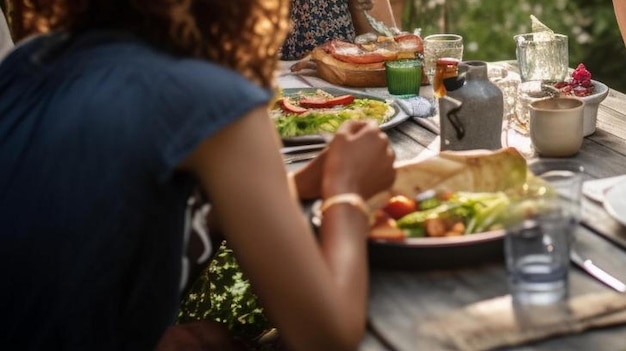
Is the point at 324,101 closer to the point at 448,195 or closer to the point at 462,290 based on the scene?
the point at 448,195

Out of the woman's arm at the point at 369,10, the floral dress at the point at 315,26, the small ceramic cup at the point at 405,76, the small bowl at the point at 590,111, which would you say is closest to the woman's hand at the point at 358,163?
the small bowl at the point at 590,111

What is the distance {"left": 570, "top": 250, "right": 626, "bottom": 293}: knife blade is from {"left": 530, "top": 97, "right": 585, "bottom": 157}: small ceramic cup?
51 cm

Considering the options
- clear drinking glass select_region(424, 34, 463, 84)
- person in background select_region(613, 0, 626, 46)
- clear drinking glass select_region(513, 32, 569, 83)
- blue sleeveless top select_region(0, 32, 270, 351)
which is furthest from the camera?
person in background select_region(613, 0, 626, 46)

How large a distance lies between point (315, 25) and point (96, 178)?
215cm

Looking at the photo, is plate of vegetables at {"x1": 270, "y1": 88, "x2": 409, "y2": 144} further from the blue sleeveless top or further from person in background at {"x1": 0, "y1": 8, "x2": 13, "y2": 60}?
the blue sleeveless top

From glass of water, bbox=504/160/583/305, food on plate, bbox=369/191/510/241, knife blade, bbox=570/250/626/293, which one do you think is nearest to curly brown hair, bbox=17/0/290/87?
food on plate, bbox=369/191/510/241

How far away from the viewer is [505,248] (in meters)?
1.54

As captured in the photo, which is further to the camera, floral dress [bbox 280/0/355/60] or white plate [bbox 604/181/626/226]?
floral dress [bbox 280/0/355/60]

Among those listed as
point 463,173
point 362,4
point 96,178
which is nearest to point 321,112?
point 463,173

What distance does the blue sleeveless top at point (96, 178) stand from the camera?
136 cm

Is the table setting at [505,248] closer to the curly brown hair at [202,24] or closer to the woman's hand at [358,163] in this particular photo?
the woman's hand at [358,163]

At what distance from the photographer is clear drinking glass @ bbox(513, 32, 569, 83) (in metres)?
2.51

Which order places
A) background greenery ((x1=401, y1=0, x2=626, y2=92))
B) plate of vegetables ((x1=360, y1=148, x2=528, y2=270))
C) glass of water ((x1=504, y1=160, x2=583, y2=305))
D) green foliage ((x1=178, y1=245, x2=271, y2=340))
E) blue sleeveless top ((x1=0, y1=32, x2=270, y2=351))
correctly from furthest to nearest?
background greenery ((x1=401, y1=0, x2=626, y2=92)) < green foliage ((x1=178, y1=245, x2=271, y2=340)) < plate of vegetables ((x1=360, y1=148, x2=528, y2=270)) < glass of water ((x1=504, y1=160, x2=583, y2=305)) < blue sleeveless top ((x1=0, y1=32, x2=270, y2=351))

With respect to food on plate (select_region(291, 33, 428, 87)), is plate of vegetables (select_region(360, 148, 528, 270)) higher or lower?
higher
